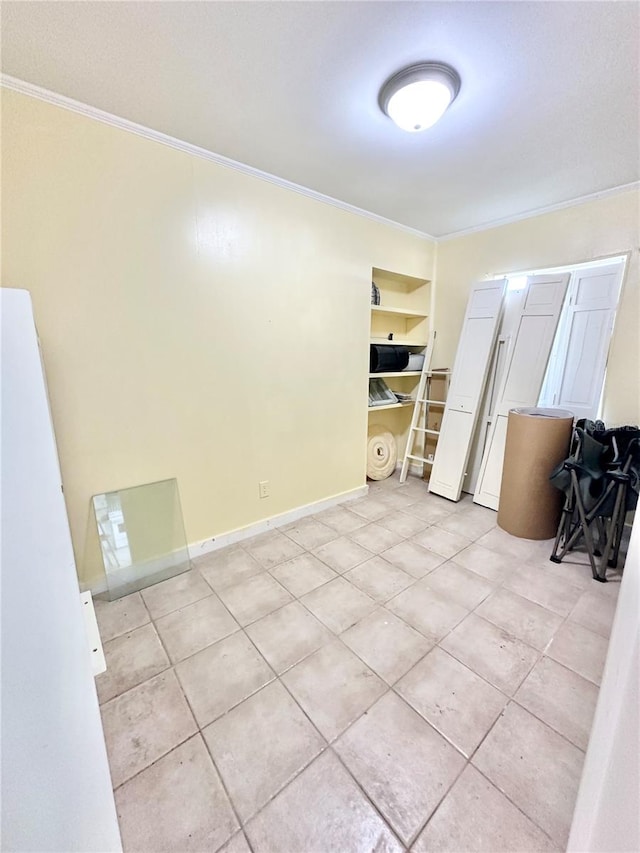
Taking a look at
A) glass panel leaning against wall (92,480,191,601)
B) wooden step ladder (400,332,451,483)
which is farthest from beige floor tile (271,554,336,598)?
wooden step ladder (400,332,451,483)

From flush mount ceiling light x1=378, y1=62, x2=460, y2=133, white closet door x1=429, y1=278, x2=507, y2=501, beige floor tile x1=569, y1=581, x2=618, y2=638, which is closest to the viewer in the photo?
flush mount ceiling light x1=378, y1=62, x2=460, y2=133

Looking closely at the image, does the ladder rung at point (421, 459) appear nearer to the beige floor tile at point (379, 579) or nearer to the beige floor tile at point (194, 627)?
the beige floor tile at point (379, 579)

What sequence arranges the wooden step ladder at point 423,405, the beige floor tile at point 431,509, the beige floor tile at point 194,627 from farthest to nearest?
the wooden step ladder at point 423,405
the beige floor tile at point 431,509
the beige floor tile at point 194,627

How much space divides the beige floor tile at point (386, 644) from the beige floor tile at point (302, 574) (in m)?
0.38

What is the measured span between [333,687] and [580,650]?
1.16 metres

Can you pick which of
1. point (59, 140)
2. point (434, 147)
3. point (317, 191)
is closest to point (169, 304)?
point (59, 140)

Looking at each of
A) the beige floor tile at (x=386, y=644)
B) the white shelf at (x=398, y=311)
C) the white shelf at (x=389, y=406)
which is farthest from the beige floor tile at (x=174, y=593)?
the white shelf at (x=398, y=311)

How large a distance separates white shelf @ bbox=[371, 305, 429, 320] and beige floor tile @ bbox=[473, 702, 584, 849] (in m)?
2.83

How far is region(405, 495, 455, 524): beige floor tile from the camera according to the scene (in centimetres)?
285

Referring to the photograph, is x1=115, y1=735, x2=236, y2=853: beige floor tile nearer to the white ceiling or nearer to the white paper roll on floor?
the white ceiling

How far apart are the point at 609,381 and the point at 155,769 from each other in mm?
3363

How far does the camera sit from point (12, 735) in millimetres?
646

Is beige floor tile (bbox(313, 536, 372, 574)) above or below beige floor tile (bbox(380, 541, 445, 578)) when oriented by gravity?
below

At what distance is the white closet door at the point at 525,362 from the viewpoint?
272 cm
